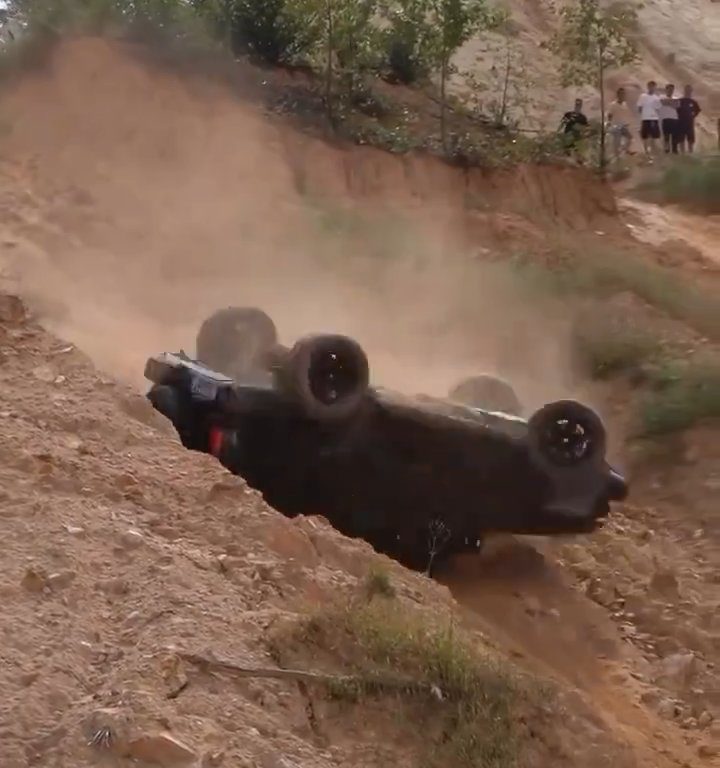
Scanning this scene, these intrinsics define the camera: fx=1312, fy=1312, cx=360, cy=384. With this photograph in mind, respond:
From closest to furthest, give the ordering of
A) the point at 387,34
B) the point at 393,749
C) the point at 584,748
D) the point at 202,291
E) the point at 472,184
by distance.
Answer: the point at 393,749 → the point at 584,748 → the point at 202,291 → the point at 472,184 → the point at 387,34

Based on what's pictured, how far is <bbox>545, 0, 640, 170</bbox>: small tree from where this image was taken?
2070 centimetres

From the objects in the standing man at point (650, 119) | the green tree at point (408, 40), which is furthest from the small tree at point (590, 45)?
the green tree at point (408, 40)

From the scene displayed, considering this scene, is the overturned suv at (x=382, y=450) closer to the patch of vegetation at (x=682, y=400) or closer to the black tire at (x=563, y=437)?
the black tire at (x=563, y=437)

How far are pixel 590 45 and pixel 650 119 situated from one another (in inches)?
61.8

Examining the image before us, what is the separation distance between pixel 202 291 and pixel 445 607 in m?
8.41

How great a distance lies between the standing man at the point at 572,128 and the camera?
1973 centimetres

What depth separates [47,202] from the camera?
45.0 feet

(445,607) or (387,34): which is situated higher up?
(387,34)

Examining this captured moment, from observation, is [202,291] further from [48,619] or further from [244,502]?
[48,619]

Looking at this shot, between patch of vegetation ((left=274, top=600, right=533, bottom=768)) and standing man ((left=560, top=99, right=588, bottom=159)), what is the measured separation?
16147mm

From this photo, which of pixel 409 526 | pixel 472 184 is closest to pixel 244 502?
pixel 409 526

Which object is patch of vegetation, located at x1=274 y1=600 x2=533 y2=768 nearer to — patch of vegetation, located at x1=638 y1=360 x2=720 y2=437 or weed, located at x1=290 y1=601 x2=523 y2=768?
weed, located at x1=290 y1=601 x2=523 y2=768

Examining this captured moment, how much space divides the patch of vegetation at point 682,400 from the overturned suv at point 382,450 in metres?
2.97

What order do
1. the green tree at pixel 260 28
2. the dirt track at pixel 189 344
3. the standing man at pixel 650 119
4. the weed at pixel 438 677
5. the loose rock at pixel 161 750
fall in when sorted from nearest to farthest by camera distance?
the loose rock at pixel 161 750
the dirt track at pixel 189 344
the weed at pixel 438 677
the green tree at pixel 260 28
the standing man at pixel 650 119
